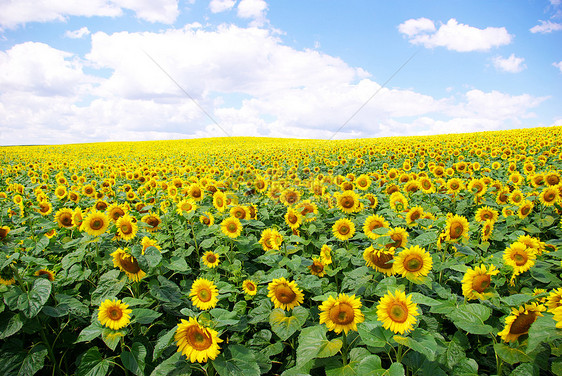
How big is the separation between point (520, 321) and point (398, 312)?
2.73 ft

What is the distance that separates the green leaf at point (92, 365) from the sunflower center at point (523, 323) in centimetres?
294

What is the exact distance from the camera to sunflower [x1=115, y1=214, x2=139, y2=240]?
3139 mm

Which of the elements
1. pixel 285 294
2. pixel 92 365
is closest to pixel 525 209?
pixel 285 294

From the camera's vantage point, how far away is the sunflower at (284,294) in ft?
8.49

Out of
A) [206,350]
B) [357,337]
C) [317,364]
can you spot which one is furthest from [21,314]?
[357,337]

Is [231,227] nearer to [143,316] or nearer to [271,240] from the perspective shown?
[271,240]

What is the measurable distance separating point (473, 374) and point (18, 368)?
3480 millimetres

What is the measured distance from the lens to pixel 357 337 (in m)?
2.33

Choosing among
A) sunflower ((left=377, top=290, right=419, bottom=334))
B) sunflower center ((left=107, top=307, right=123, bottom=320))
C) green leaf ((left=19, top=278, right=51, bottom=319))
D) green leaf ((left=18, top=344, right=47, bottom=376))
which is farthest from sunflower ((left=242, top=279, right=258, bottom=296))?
green leaf ((left=18, top=344, right=47, bottom=376))

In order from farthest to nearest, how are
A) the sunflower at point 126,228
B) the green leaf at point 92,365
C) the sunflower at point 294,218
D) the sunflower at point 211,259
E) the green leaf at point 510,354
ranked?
the sunflower at point 294,218 → the sunflower at point 211,259 → the sunflower at point 126,228 → the green leaf at point 92,365 → the green leaf at point 510,354

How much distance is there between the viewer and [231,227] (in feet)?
11.8

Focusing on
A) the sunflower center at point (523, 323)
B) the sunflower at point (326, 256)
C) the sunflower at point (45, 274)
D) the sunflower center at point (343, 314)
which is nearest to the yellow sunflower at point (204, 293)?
the sunflower center at point (343, 314)

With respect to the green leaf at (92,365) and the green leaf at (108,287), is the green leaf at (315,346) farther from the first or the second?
the green leaf at (108,287)

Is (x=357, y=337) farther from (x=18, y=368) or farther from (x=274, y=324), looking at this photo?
(x=18, y=368)
